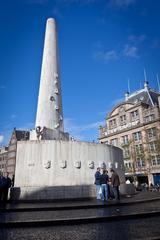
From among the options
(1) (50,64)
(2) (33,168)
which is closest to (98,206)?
(2) (33,168)

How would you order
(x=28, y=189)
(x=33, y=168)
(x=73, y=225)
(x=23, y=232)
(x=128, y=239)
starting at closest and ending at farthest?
(x=128, y=239), (x=23, y=232), (x=73, y=225), (x=28, y=189), (x=33, y=168)

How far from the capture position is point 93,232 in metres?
5.77

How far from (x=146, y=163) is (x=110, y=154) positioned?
120ft

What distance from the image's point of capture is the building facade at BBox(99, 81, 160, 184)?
4622 cm

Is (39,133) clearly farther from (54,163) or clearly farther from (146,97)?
(146,97)

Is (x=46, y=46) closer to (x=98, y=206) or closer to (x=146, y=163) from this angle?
(x=98, y=206)

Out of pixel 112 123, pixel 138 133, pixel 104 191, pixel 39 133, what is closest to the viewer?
pixel 104 191

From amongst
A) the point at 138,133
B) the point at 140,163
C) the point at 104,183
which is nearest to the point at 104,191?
the point at 104,183

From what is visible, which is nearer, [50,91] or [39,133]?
[39,133]

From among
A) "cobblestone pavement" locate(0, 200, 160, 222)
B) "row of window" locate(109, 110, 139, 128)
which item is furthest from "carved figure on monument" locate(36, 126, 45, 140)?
"row of window" locate(109, 110, 139, 128)

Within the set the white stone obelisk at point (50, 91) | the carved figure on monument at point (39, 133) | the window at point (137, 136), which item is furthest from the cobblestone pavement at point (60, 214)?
the window at point (137, 136)

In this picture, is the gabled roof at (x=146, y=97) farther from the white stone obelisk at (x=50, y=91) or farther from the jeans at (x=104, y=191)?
the jeans at (x=104, y=191)

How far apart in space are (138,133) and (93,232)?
48.4m

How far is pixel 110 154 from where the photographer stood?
48.9 ft
